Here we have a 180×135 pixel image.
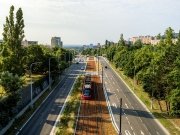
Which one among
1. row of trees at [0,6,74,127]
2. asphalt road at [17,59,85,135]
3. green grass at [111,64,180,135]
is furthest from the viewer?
green grass at [111,64,180,135]

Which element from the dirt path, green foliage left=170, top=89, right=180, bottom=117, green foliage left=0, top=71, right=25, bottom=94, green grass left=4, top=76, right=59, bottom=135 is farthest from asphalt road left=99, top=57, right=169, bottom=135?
green foliage left=0, top=71, right=25, bottom=94

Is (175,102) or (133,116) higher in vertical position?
(175,102)

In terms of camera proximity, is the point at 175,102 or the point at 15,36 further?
the point at 15,36

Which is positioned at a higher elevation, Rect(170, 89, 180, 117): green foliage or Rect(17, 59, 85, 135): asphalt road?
Rect(170, 89, 180, 117): green foliage

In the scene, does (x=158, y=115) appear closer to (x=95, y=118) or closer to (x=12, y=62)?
(x=95, y=118)

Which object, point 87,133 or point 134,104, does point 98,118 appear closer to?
point 87,133

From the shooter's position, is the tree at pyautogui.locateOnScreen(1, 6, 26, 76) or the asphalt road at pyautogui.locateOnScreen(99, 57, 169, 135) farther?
the tree at pyautogui.locateOnScreen(1, 6, 26, 76)

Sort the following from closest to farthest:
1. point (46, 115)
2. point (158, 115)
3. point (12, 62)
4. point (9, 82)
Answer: point (9, 82), point (46, 115), point (158, 115), point (12, 62)

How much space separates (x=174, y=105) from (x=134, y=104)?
49.3 feet

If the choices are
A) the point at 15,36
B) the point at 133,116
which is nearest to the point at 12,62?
the point at 15,36

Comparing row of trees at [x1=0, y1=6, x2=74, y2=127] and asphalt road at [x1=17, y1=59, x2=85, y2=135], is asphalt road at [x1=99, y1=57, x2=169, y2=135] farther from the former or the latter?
row of trees at [x1=0, y1=6, x2=74, y2=127]

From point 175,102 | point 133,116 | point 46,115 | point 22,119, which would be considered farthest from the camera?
point 133,116

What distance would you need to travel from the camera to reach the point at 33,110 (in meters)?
46.4

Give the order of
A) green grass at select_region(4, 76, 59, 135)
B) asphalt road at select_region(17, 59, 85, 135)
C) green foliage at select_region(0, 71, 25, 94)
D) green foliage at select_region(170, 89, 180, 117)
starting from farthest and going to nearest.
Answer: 1. green foliage at select_region(170, 89, 180, 117)
2. asphalt road at select_region(17, 59, 85, 135)
3. green grass at select_region(4, 76, 59, 135)
4. green foliage at select_region(0, 71, 25, 94)
